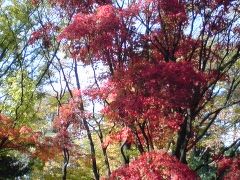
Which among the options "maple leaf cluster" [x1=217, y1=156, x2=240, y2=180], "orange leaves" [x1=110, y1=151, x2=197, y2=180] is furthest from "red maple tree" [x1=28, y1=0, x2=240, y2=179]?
"maple leaf cluster" [x1=217, y1=156, x2=240, y2=180]

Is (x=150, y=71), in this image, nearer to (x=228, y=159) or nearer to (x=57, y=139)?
(x=228, y=159)

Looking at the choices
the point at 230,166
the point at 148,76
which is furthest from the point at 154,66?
the point at 230,166

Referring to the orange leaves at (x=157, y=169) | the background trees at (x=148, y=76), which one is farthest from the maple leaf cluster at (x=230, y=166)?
the orange leaves at (x=157, y=169)

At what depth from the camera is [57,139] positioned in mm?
13422

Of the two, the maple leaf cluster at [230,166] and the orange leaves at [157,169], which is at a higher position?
the maple leaf cluster at [230,166]

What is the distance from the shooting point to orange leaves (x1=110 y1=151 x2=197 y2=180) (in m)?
8.11

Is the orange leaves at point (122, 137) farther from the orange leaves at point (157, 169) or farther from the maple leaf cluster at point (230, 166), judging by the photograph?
the maple leaf cluster at point (230, 166)

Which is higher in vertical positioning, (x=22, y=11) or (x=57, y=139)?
(x=22, y=11)

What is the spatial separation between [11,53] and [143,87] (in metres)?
10.5

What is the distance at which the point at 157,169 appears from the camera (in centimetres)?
817

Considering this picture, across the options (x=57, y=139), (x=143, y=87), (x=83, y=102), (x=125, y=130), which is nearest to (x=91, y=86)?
(x=83, y=102)

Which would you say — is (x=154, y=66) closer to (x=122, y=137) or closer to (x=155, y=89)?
(x=155, y=89)

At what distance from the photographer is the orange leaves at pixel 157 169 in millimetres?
8109

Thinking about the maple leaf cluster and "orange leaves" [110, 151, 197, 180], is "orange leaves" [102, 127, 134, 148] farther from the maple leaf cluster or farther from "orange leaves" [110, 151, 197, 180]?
the maple leaf cluster
